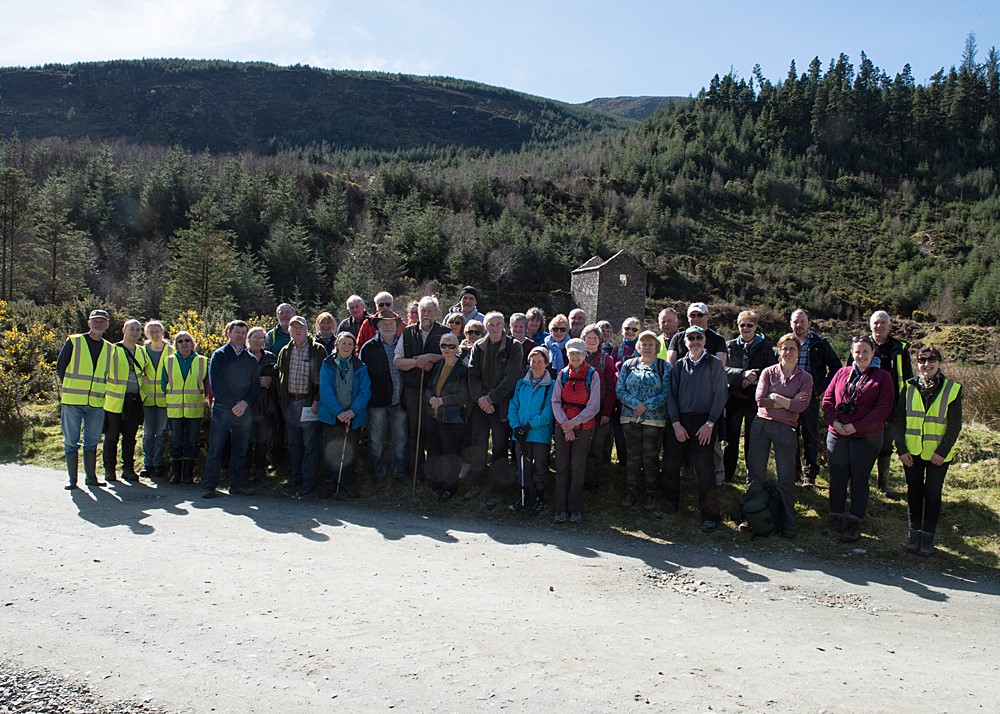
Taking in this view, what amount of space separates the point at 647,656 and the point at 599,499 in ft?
11.5

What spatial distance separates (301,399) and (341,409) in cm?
53

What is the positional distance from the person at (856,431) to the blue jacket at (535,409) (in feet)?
8.93

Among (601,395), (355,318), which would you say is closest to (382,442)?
(355,318)

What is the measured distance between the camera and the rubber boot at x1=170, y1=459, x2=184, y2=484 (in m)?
8.35

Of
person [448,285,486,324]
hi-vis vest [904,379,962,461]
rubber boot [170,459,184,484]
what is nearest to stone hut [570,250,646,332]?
person [448,285,486,324]

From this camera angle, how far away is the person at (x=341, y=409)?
7828 mm

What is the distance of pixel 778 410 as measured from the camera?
21.4 feet

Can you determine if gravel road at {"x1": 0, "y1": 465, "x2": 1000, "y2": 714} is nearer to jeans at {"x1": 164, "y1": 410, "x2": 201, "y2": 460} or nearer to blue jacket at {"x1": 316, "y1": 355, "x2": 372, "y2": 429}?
blue jacket at {"x1": 316, "y1": 355, "x2": 372, "y2": 429}

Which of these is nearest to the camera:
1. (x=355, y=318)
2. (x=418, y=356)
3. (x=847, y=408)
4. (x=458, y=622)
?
(x=458, y=622)

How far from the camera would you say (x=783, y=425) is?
651 cm

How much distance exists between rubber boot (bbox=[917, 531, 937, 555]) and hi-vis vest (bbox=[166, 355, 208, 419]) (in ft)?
25.8

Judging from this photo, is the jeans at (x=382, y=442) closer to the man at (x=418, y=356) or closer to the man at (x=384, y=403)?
the man at (x=384, y=403)

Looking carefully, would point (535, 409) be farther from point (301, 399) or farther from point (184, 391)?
point (184, 391)

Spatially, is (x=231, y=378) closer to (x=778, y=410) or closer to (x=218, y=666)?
(x=218, y=666)
